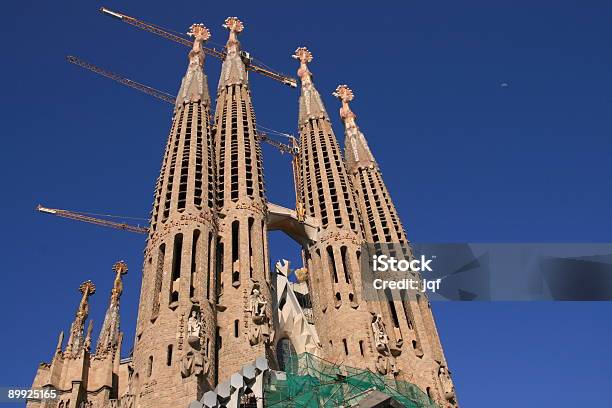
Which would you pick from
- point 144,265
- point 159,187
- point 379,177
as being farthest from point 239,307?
point 379,177

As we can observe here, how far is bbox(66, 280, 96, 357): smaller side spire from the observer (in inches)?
1613

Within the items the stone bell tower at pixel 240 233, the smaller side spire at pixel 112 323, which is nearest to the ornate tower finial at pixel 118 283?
the smaller side spire at pixel 112 323

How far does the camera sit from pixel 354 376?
3030 centimetres

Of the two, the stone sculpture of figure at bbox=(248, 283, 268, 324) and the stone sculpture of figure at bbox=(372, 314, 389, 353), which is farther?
the stone sculpture of figure at bbox=(372, 314, 389, 353)

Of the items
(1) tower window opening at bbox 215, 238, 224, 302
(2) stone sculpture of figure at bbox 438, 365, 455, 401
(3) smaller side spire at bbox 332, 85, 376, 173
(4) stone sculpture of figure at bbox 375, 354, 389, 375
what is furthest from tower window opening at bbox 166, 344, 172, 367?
(3) smaller side spire at bbox 332, 85, 376, 173

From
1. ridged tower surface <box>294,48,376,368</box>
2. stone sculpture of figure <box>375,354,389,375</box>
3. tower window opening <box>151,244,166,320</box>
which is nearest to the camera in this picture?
tower window opening <box>151,244,166,320</box>

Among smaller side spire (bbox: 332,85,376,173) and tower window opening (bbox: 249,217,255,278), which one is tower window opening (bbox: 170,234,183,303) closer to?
tower window opening (bbox: 249,217,255,278)

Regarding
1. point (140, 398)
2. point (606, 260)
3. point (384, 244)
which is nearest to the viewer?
point (606, 260)

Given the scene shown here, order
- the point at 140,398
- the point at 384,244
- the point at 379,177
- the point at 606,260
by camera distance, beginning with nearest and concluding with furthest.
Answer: the point at 606,260
the point at 140,398
the point at 384,244
the point at 379,177

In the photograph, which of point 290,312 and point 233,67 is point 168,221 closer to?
point 290,312

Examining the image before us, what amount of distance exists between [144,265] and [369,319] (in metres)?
11.8

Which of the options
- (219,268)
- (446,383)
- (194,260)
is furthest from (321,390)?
(219,268)

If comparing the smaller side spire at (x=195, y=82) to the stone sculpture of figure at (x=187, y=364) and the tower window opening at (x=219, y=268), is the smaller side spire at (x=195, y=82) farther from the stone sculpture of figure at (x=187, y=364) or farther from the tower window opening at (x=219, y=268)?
the stone sculpture of figure at (x=187, y=364)

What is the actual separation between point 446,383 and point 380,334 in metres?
4.07
